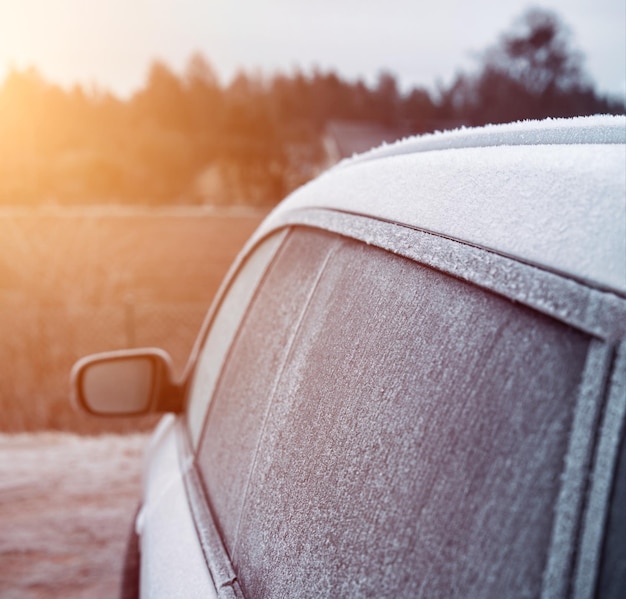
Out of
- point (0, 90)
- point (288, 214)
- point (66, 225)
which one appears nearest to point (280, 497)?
point (288, 214)

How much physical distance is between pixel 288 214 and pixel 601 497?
3.44 ft

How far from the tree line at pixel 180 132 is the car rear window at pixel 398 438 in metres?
30.2

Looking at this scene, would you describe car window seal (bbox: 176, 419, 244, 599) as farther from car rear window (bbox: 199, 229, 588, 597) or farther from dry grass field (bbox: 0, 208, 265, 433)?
dry grass field (bbox: 0, 208, 265, 433)

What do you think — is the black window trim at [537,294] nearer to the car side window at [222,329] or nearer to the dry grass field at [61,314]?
the car side window at [222,329]

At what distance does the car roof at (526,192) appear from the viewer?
62 centimetres

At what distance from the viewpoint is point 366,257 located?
1004mm

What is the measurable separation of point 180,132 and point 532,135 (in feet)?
169

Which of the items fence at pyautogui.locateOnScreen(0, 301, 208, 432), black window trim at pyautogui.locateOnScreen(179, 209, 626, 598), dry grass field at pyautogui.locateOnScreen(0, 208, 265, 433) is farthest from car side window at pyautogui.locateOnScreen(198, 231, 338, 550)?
fence at pyautogui.locateOnScreen(0, 301, 208, 432)

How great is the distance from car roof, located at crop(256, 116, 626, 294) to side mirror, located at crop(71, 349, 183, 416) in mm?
1111

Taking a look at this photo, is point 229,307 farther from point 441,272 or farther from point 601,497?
point 601,497

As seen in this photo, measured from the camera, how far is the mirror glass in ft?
6.78

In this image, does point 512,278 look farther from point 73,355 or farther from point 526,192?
point 73,355

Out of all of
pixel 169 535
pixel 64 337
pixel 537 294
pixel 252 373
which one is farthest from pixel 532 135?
pixel 64 337

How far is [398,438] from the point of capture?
0.78 meters
